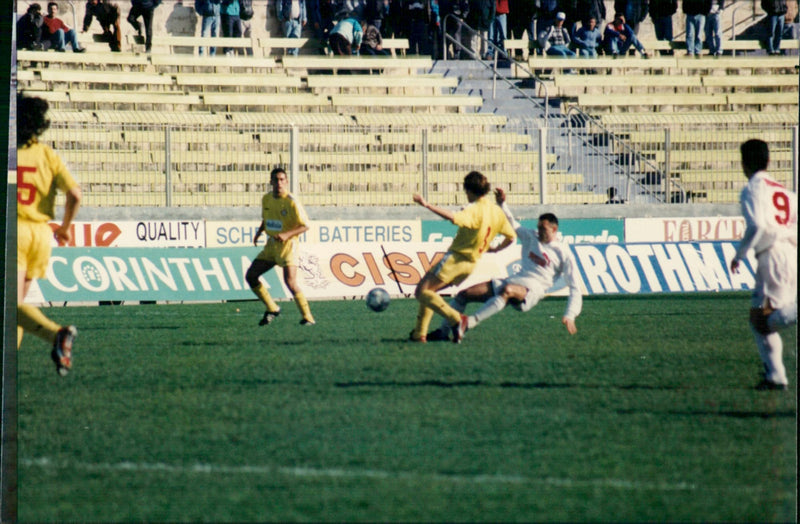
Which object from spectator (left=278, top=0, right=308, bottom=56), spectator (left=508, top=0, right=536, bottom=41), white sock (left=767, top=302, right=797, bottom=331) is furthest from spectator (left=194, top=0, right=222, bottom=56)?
white sock (left=767, top=302, right=797, bottom=331)

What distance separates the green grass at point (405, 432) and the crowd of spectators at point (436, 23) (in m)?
3.10

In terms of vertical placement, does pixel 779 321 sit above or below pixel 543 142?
below

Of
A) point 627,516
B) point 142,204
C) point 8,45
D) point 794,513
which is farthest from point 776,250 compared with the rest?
point 142,204

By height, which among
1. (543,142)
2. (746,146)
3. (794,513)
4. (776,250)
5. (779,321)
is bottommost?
(794,513)

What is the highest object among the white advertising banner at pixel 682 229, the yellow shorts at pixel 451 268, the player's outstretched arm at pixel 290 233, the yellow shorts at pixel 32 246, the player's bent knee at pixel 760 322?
the white advertising banner at pixel 682 229

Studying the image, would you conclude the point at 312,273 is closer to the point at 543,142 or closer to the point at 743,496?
the point at 543,142

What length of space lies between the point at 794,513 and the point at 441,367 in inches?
128

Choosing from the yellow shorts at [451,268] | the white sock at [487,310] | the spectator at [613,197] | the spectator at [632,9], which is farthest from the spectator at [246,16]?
the spectator at [613,197]

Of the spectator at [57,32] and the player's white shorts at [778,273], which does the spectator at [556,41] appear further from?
the player's white shorts at [778,273]

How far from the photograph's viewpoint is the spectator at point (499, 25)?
9.15 meters

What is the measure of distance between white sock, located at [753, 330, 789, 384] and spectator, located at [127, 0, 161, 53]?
6.36 metres

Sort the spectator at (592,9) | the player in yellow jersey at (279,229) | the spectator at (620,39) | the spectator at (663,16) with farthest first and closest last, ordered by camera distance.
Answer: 1. the spectator at (620,39)
2. the spectator at (663,16)
3. the player in yellow jersey at (279,229)
4. the spectator at (592,9)

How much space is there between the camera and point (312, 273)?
40.9ft

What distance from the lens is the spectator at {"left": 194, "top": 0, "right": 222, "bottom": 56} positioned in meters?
10.6
